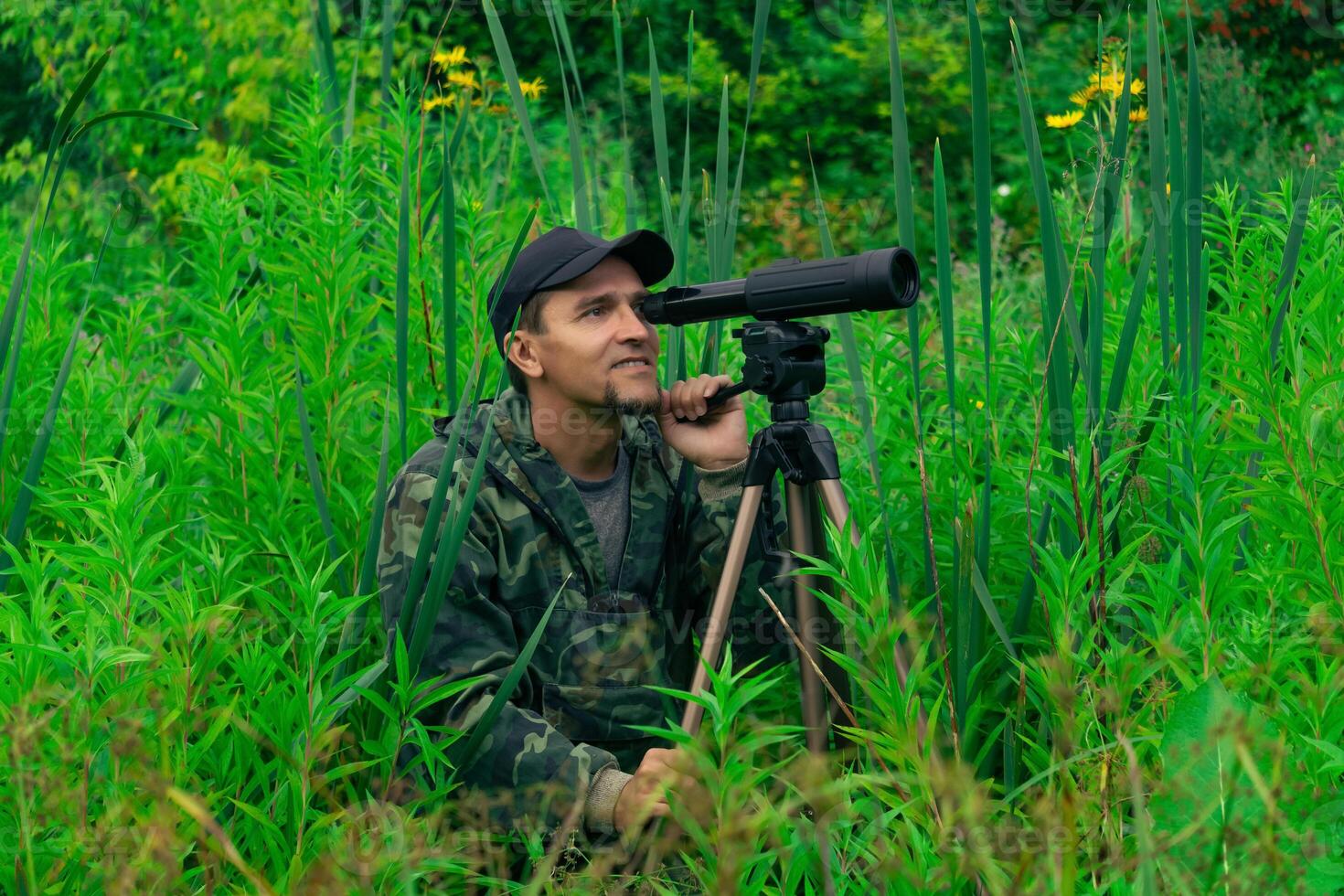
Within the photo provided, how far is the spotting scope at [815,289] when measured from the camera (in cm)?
210

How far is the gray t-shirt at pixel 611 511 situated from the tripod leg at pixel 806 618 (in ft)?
1.30

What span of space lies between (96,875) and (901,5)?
10.2 meters

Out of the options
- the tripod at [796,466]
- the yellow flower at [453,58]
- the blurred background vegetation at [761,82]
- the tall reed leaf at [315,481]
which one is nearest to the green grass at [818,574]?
the tall reed leaf at [315,481]

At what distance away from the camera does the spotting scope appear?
210cm

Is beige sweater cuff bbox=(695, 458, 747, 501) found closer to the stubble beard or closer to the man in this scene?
the man

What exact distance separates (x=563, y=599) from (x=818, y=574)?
551 millimetres

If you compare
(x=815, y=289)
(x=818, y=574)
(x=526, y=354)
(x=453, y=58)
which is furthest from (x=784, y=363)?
(x=453, y=58)

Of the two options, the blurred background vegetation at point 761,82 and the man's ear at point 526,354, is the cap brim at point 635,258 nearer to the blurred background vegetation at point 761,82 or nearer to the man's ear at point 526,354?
the man's ear at point 526,354

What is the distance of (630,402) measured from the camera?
2490 mm

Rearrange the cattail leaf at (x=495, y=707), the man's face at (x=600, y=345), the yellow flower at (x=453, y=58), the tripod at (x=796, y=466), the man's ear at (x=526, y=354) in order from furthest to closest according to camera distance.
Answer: the yellow flower at (x=453, y=58)
the man's ear at (x=526, y=354)
the man's face at (x=600, y=345)
the tripod at (x=796, y=466)
the cattail leaf at (x=495, y=707)

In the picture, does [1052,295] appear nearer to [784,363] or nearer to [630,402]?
[784,363]

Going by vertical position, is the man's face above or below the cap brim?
below

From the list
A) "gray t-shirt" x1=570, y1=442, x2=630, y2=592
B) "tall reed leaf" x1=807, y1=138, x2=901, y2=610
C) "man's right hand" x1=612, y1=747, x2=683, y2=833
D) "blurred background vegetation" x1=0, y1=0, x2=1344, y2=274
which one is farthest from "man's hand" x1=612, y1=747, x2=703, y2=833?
"blurred background vegetation" x1=0, y1=0, x2=1344, y2=274

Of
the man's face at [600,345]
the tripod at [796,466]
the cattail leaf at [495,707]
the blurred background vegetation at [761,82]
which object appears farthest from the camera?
the blurred background vegetation at [761,82]
